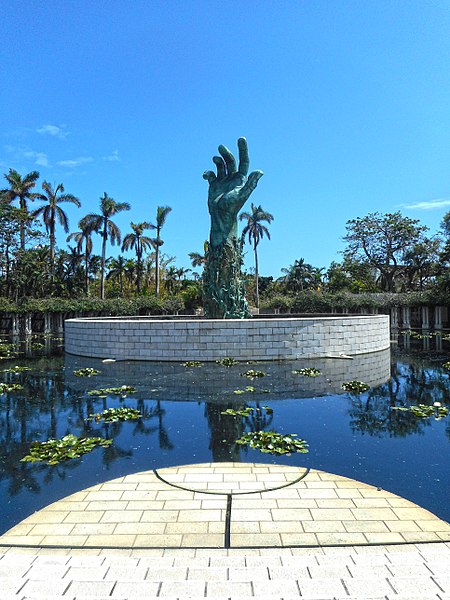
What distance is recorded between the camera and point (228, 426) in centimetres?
663

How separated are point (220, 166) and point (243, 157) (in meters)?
1.20

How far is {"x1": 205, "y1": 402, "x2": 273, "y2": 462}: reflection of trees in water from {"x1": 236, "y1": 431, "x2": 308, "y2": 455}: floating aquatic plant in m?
0.17

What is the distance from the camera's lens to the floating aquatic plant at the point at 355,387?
360 inches

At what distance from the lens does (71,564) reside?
119 inches

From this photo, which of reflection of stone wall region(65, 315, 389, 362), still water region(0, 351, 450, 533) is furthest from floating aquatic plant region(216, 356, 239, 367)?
still water region(0, 351, 450, 533)

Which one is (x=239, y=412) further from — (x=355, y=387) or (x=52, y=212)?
(x=52, y=212)

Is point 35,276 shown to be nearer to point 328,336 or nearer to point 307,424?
point 328,336

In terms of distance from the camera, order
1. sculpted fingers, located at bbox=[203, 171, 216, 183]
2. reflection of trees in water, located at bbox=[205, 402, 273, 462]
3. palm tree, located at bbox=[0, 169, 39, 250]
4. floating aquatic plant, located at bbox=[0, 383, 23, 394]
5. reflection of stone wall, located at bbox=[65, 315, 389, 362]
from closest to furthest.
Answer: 1. reflection of trees in water, located at bbox=[205, 402, 273, 462]
2. floating aquatic plant, located at bbox=[0, 383, 23, 394]
3. reflection of stone wall, located at bbox=[65, 315, 389, 362]
4. sculpted fingers, located at bbox=[203, 171, 216, 183]
5. palm tree, located at bbox=[0, 169, 39, 250]

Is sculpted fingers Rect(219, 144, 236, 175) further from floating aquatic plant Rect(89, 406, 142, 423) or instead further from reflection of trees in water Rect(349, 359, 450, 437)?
floating aquatic plant Rect(89, 406, 142, 423)

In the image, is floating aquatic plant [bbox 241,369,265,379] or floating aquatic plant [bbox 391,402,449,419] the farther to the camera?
floating aquatic plant [bbox 241,369,265,379]

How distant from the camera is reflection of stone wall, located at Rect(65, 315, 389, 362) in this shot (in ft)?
44.4

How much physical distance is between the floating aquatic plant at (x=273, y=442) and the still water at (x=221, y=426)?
0.18 m

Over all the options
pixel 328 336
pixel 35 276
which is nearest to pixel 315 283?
pixel 35 276

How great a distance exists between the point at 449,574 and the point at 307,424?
12.9 feet
